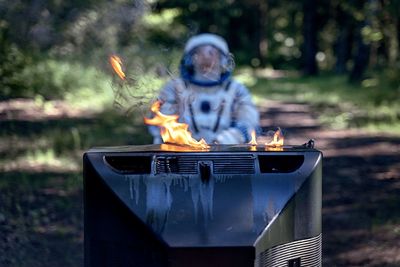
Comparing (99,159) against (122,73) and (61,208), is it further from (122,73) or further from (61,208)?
(61,208)

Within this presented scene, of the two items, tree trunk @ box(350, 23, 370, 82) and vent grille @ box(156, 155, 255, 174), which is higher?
tree trunk @ box(350, 23, 370, 82)

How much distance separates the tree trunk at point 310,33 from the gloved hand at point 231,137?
4553 cm

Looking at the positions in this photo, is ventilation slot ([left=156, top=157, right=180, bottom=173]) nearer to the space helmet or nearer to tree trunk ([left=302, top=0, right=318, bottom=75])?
the space helmet

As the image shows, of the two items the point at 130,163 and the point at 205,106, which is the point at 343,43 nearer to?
the point at 205,106

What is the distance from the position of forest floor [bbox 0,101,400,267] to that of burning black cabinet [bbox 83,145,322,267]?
3.00m

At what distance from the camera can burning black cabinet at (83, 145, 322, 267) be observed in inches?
140

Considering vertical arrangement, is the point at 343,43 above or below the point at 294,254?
above

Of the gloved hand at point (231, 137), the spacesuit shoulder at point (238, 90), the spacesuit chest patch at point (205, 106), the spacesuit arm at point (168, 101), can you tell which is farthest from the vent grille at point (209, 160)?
the spacesuit shoulder at point (238, 90)

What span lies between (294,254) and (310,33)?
4846cm

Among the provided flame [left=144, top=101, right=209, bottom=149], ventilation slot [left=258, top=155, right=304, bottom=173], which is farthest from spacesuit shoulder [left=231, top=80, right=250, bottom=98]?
ventilation slot [left=258, top=155, right=304, bottom=173]

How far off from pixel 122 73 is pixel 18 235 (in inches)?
112

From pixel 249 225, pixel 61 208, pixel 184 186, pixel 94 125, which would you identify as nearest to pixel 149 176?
pixel 184 186

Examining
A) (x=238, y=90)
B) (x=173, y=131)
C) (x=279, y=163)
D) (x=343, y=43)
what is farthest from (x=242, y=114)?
(x=343, y=43)

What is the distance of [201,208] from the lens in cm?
362
